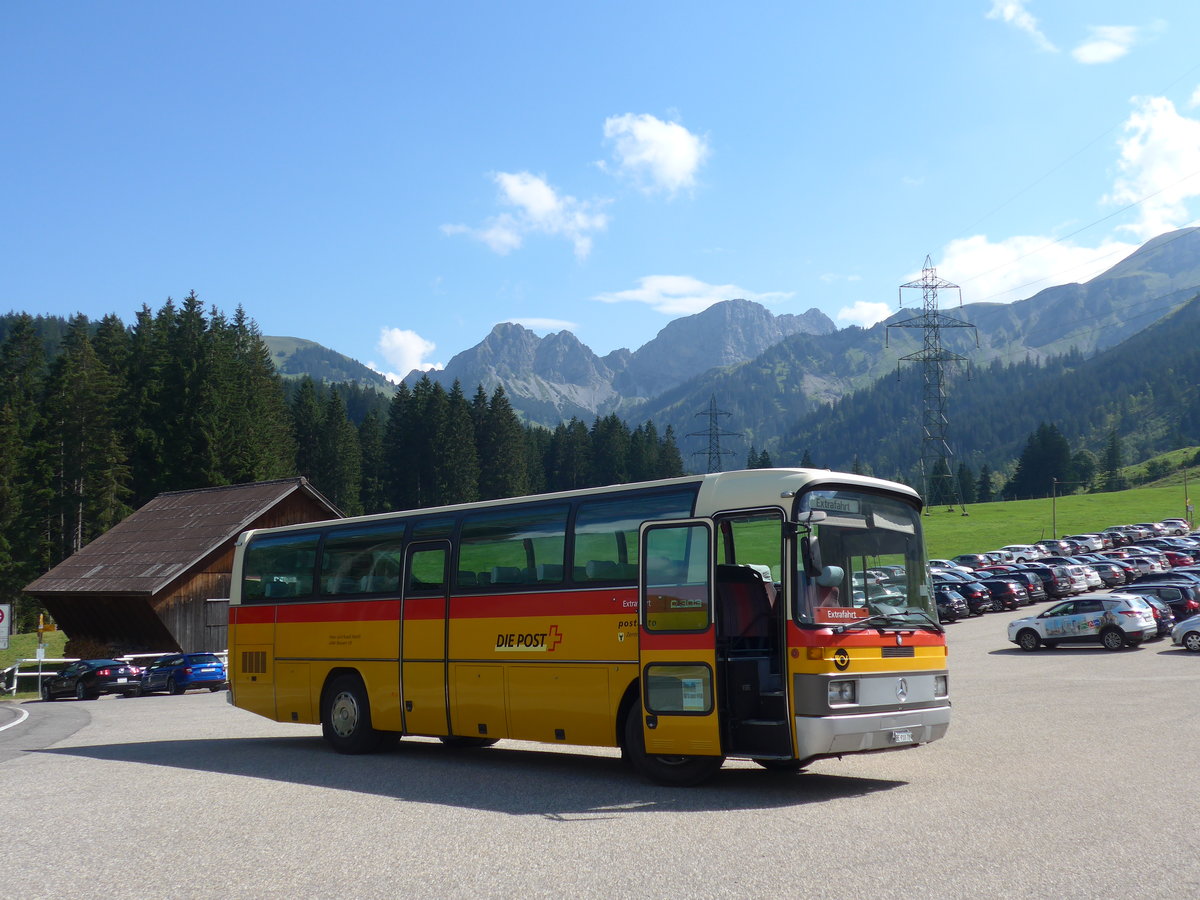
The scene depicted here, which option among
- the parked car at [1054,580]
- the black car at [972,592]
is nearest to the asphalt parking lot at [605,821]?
the black car at [972,592]

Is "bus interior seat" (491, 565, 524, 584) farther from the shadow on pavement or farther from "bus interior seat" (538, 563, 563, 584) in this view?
the shadow on pavement

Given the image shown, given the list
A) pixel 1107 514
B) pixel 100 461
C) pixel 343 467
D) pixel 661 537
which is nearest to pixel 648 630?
pixel 661 537

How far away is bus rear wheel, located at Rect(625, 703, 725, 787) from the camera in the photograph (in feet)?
37.9

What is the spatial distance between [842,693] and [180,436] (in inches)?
3016

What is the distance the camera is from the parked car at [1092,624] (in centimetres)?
3362

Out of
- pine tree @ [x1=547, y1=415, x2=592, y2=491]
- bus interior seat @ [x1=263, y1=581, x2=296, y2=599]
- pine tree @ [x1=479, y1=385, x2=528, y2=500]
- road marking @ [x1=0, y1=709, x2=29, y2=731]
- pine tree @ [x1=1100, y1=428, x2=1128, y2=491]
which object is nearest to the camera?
bus interior seat @ [x1=263, y1=581, x2=296, y2=599]

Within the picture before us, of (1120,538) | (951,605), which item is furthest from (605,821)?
(1120,538)

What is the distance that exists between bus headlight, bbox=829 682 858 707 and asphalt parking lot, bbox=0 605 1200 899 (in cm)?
94

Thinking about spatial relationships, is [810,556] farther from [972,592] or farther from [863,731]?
[972,592]

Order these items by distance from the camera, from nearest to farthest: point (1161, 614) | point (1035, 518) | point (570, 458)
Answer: point (1161, 614) < point (1035, 518) < point (570, 458)

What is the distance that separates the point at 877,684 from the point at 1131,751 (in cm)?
462

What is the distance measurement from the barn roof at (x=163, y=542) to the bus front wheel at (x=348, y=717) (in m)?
29.7

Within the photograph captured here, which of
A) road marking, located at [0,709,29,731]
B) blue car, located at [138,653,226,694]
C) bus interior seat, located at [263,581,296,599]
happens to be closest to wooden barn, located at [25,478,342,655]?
blue car, located at [138,653,226,694]

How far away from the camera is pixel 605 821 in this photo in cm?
966
